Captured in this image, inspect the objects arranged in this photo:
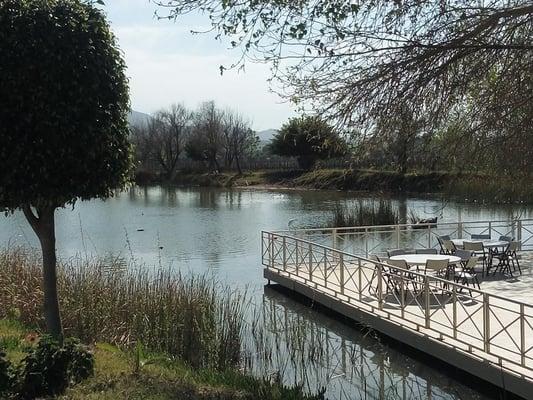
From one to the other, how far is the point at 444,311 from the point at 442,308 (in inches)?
1.8

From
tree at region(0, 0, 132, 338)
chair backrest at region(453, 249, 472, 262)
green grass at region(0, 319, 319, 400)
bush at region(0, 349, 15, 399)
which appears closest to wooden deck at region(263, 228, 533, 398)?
chair backrest at region(453, 249, 472, 262)

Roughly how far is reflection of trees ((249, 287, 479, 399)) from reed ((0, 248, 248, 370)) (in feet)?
1.79

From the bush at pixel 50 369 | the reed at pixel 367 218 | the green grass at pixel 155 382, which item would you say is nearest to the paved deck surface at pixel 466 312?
the green grass at pixel 155 382

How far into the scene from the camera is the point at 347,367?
26.4 feet

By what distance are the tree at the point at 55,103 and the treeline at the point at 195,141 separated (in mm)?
61110

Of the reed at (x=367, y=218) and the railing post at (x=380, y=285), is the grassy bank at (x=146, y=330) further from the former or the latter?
the reed at (x=367, y=218)

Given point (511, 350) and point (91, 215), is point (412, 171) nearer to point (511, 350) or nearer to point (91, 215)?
point (511, 350)

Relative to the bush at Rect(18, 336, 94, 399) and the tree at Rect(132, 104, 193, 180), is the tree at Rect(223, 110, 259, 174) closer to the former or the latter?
the tree at Rect(132, 104, 193, 180)

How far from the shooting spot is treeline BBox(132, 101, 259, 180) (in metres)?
68.2

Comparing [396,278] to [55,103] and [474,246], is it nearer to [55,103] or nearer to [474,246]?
[474,246]

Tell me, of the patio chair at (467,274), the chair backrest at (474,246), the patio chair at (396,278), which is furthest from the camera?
the chair backrest at (474,246)

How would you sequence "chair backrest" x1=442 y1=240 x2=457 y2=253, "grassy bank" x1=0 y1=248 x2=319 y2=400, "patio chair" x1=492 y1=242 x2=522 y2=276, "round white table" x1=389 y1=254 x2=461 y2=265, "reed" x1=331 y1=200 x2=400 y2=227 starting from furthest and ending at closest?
"reed" x1=331 y1=200 x2=400 y2=227, "chair backrest" x1=442 y1=240 x2=457 y2=253, "patio chair" x1=492 y1=242 x2=522 y2=276, "round white table" x1=389 y1=254 x2=461 y2=265, "grassy bank" x1=0 y1=248 x2=319 y2=400

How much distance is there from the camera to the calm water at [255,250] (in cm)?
740

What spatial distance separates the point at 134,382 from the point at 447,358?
4.07 m
